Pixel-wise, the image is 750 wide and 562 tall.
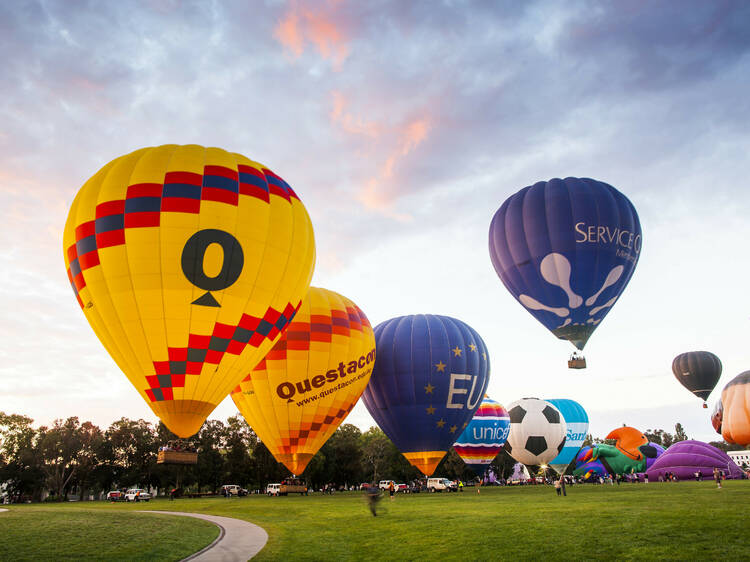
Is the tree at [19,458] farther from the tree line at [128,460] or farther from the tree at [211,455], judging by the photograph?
the tree at [211,455]

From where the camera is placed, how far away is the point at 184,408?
15.1m

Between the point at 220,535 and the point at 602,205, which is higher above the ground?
the point at 602,205

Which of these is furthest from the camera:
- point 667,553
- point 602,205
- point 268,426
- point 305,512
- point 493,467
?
point 493,467

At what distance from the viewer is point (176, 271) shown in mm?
14734

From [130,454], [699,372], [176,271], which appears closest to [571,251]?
[176,271]

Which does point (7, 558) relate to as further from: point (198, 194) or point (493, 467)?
Answer: point (493, 467)

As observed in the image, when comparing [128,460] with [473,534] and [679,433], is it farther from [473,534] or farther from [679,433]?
[679,433]

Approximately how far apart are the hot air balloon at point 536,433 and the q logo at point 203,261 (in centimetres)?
3480

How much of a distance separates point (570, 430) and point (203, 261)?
135 ft

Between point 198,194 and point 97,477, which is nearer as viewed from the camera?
Answer: point 198,194

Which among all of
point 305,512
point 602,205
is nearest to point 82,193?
point 305,512

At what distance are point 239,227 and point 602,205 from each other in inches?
568

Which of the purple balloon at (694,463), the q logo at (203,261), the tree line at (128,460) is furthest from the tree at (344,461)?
the q logo at (203,261)

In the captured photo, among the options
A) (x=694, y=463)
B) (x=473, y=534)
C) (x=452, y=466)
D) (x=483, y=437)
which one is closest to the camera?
(x=473, y=534)
